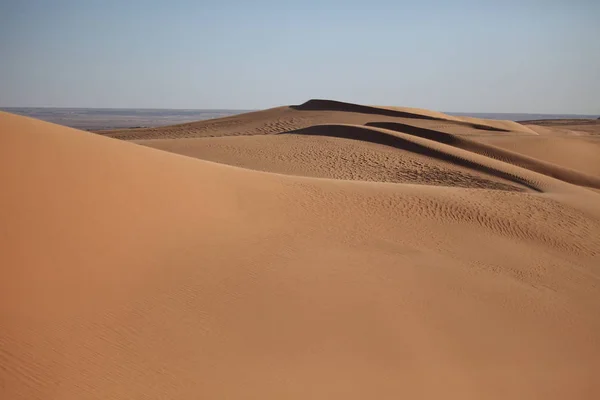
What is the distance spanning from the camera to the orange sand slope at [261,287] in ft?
14.3

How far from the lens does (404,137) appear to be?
19422 mm

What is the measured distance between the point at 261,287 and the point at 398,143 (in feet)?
46.5

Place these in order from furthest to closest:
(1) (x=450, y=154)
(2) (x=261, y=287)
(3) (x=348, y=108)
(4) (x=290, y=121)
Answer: (3) (x=348, y=108)
(4) (x=290, y=121)
(1) (x=450, y=154)
(2) (x=261, y=287)

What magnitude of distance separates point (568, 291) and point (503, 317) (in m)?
1.74

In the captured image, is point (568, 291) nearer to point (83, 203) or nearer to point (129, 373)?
point (129, 373)

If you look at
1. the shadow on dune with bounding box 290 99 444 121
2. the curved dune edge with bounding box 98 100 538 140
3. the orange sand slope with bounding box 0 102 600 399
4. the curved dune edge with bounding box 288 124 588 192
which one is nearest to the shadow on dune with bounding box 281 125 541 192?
the curved dune edge with bounding box 288 124 588 192

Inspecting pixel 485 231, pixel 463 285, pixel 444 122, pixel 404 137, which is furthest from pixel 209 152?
pixel 444 122

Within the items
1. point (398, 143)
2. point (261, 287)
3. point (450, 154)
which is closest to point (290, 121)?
point (398, 143)

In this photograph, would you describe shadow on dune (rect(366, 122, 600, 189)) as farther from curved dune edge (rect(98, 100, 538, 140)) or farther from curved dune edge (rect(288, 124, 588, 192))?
curved dune edge (rect(98, 100, 538, 140))

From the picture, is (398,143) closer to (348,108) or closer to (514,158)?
(514,158)

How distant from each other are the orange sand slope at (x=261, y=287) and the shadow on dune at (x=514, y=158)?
8.21 m

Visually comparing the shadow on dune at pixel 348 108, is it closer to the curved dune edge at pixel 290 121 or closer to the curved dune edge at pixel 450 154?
the curved dune edge at pixel 290 121

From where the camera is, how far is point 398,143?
754 inches

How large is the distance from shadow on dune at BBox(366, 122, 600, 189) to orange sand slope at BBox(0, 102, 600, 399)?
323 inches
